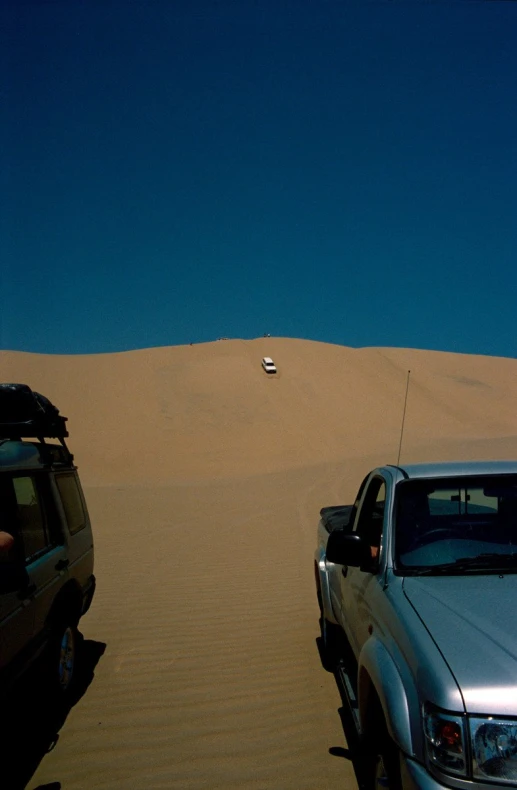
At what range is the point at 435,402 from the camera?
50406 mm

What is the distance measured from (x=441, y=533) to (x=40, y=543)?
9.58ft

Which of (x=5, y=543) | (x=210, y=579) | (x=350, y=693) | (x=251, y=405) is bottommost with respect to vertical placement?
(x=210, y=579)

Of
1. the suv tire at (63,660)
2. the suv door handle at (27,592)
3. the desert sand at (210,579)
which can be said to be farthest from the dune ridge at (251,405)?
the suv door handle at (27,592)

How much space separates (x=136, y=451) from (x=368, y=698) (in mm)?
30012

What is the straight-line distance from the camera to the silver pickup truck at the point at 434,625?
7.17 ft

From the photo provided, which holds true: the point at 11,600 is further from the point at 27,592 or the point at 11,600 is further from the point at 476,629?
the point at 476,629

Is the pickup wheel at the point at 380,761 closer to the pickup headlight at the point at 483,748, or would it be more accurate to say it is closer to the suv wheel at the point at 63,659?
the pickup headlight at the point at 483,748

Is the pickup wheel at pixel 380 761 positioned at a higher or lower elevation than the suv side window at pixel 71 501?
lower

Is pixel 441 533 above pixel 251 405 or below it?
below

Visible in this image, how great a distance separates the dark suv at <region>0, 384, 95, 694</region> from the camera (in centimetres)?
376

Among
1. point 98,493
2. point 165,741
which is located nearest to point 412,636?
point 165,741

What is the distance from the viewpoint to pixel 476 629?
2562mm

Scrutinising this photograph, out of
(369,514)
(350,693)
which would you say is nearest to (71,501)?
(369,514)

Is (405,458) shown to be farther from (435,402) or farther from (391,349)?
(391,349)
